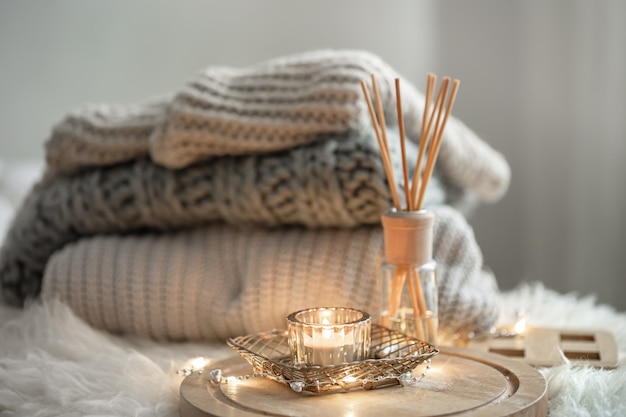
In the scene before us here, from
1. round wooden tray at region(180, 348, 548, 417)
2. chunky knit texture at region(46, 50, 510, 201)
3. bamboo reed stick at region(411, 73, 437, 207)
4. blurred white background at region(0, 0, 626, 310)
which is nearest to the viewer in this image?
round wooden tray at region(180, 348, 548, 417)

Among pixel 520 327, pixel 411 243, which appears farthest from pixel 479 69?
pixel 411 243

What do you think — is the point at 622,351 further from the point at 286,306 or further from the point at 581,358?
the point at 286,306

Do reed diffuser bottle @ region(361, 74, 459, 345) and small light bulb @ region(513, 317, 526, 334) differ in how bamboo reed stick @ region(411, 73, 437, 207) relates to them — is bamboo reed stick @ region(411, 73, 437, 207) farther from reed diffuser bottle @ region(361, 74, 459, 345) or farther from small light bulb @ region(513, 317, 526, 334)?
small light bulb @ region(513, 317, 526, 334)

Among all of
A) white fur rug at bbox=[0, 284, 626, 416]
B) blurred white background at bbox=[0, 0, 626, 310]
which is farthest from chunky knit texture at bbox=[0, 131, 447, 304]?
blurred white background at bbox=[0, 0, 626, 310]

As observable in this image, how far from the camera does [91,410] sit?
60 centimetres

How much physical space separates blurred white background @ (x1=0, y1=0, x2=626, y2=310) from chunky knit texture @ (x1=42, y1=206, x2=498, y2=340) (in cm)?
64

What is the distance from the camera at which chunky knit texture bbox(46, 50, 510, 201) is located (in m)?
0.79

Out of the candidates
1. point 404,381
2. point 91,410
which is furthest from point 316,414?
point 91,410

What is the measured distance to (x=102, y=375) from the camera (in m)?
0.67

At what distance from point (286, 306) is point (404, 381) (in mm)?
246

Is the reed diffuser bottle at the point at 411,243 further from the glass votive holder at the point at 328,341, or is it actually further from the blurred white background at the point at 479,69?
the blurred white background at the point at 479,69

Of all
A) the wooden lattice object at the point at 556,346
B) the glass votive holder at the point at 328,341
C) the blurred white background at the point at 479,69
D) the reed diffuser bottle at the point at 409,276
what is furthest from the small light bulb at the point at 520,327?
the blurred white background at the point at 479,69

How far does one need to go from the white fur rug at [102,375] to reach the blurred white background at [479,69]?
24.5 inches

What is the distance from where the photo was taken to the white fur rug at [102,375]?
0.60 metres
